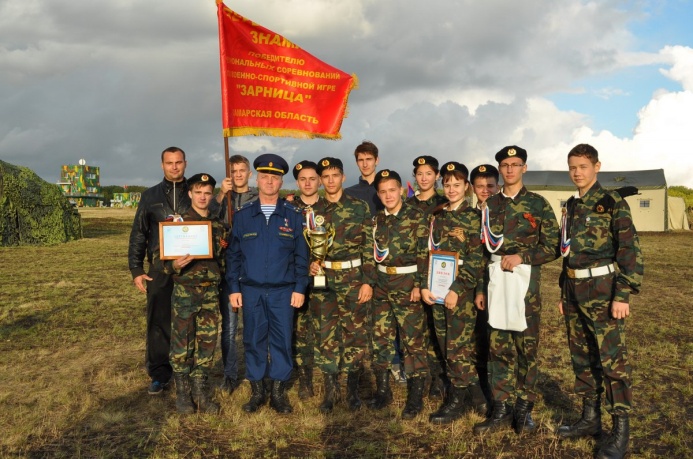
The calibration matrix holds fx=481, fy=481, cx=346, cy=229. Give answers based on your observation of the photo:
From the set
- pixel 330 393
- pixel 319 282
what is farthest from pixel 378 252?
pixel 330 393

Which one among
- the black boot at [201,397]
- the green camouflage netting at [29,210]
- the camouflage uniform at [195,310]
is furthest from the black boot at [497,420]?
the green camouflage netting at [29,210]

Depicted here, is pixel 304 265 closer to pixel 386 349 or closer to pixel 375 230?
pixel 375 230

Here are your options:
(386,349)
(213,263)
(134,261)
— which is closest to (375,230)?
(386,349)

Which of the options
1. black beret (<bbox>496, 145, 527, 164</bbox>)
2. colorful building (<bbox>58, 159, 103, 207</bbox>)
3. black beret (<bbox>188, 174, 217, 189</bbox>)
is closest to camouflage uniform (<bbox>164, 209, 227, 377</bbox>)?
black beret (<bbox>188, 174, 217, 189</bbox>)

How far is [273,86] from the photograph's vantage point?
236 inches

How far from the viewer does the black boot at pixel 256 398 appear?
503 centimetres

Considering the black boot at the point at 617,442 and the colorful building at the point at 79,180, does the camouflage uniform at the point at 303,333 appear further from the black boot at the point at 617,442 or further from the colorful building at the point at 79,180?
the colorful building at the point at 79,180

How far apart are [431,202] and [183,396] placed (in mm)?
3354

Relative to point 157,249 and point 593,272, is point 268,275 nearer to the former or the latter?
point 157,249

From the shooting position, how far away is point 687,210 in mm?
36906

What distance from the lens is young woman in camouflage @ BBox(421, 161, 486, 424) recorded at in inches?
185

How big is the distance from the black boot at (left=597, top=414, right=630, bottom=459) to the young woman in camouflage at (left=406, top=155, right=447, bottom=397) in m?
1.66

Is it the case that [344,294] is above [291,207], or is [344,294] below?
below

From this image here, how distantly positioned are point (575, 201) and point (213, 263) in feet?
11.8
